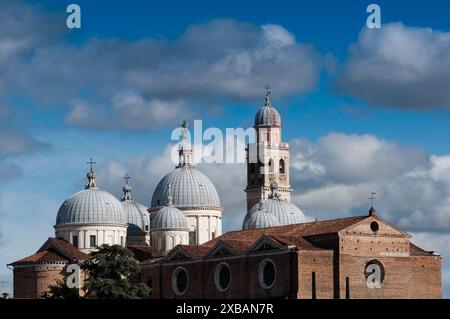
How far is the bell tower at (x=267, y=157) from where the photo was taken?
444 ft

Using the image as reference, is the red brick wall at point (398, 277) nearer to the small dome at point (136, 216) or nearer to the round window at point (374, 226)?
the round window at point (374, 226)

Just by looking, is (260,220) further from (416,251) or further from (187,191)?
(416,251)

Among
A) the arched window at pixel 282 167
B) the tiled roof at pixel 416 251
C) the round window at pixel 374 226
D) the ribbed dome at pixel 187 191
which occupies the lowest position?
the tiled roof at pixel 416 251

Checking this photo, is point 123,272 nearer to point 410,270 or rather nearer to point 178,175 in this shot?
point 410,270

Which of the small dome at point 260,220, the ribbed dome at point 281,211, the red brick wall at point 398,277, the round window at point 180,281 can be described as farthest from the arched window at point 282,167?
the red brick wall at point 398,277

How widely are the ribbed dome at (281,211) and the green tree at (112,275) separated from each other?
32843mm

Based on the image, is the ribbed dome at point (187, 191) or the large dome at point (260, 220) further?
the ribbed dome at point (187, 191)

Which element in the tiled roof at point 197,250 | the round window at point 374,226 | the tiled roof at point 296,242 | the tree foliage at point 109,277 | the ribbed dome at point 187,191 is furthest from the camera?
the ribbed dome at point 187,191

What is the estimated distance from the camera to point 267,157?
448 ft

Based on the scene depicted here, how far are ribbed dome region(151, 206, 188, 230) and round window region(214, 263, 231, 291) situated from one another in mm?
14135

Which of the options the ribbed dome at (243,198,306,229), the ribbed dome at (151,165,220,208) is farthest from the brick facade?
the ribbed dome at (243,198,306,229)

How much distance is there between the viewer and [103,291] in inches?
2995

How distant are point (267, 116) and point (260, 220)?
1067 inches
